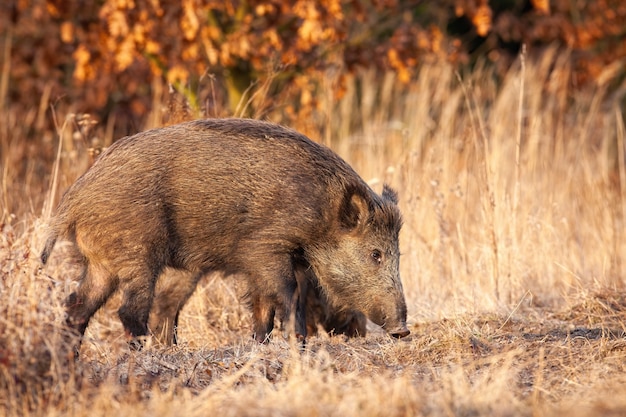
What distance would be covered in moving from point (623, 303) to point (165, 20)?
16.1 ft

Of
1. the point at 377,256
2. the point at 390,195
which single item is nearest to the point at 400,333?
the point at 377,256

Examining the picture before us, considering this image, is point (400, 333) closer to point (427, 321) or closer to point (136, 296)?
point (427, 321)

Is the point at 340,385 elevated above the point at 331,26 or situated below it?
below

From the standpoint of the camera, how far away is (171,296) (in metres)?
6.32

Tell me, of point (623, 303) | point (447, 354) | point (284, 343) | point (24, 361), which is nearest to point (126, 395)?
point (24, 361)

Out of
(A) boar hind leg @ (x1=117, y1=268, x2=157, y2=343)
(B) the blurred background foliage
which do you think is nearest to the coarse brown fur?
(A) boar hind leg @ (x1=117, y1=268, x2=157, y2=343)

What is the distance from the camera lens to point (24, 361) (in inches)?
154

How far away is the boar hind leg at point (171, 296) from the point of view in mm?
6270

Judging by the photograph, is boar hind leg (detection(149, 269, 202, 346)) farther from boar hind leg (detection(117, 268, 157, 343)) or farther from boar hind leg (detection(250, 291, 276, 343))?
boar hind leg (detection(117, 268, 157, 343))

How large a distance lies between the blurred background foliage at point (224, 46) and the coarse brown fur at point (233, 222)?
1374mm

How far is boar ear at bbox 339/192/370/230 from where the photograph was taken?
5785 mm

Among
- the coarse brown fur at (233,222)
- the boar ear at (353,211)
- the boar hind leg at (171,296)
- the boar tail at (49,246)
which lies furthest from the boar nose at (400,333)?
the boar tail at (49,246)

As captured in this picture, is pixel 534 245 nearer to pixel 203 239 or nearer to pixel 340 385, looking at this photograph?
pixel 203 239

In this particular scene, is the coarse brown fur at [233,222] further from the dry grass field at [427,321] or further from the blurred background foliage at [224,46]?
the blurred background foliage at [224,46]
